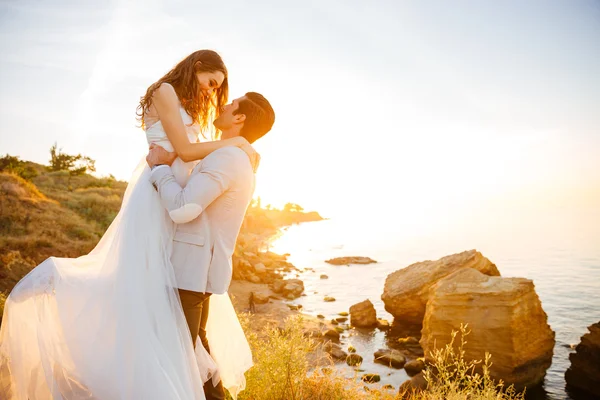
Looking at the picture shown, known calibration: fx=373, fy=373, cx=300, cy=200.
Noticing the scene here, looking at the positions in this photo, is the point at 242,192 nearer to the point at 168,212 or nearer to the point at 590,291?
the point at 168,212

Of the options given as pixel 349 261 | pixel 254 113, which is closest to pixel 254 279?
pixel 349 261

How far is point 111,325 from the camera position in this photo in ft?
8.18

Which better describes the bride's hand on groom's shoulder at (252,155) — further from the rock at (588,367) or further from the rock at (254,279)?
the rock at (254,279)

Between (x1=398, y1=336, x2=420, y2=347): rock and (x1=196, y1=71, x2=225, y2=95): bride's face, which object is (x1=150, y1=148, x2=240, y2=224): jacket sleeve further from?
(x1=398, y1=336, x2=420, y2=347): rock

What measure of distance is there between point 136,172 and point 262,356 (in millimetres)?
2952

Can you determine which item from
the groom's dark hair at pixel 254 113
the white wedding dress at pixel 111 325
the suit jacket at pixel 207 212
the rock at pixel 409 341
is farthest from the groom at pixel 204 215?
the rock at pixel 409 341

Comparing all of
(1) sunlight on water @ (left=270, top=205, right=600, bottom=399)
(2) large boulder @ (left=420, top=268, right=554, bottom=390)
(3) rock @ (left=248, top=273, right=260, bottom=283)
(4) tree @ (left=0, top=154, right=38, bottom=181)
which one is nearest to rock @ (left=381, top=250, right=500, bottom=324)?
(1) sunlight on water @ (left=270, top=205, right=600, bottom=399)

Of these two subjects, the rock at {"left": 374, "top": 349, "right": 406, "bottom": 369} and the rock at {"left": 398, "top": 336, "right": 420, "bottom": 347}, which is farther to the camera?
the rock at {"left": 398, "top": 336, "right": 420, "bottom": 347}

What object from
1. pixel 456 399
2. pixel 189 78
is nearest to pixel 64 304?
pixel 189 78

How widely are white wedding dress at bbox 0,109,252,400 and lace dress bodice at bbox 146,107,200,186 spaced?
0.01 metres

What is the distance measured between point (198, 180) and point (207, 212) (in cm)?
32

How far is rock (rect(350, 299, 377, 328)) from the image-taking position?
18.1m

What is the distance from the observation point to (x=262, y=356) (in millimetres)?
4793

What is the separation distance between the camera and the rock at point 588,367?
1248 cm
